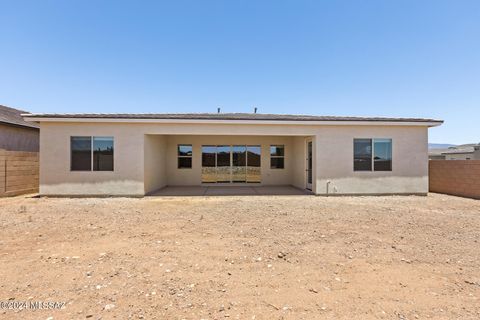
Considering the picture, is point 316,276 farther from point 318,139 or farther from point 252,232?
point 318,139

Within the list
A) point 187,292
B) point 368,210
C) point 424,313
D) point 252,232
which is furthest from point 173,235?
point 368,210

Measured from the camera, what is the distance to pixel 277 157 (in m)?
14.8

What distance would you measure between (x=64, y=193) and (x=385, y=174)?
1376cm

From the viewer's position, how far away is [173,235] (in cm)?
562

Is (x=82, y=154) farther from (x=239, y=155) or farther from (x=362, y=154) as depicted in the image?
(x=362, y=154)

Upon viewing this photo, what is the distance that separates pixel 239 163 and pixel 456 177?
10.5m

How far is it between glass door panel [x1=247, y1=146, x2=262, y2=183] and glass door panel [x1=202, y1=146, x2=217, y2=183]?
1.96m

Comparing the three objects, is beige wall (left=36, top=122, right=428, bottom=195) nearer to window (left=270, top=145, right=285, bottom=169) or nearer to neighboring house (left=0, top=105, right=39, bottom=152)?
window (left=270, top=145, right=285, bottom=169)

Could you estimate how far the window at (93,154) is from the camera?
34.4ft

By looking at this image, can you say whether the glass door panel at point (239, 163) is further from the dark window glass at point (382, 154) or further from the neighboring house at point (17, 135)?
the neighboring house at point (17, 135)

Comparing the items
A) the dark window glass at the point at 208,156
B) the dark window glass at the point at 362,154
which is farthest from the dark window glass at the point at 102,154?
the dark window glass at the point at 362,154

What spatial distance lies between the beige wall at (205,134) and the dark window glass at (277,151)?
2.10 m

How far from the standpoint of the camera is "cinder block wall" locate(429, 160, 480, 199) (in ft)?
36.3

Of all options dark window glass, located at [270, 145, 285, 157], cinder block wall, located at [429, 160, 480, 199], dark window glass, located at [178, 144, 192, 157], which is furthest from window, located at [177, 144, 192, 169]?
cinder block wall, located at [429, 160, 480, 199]
